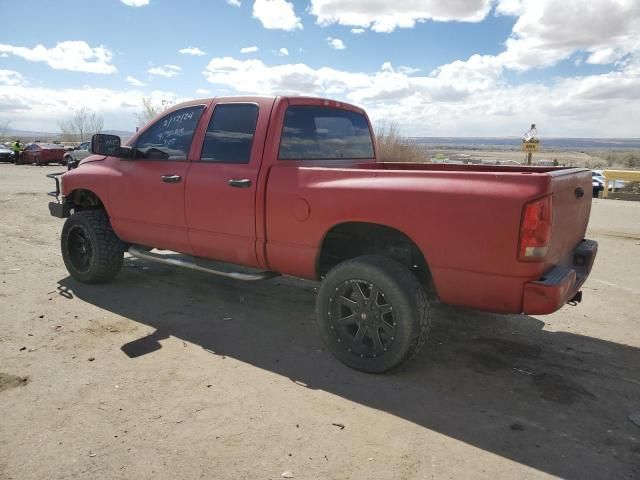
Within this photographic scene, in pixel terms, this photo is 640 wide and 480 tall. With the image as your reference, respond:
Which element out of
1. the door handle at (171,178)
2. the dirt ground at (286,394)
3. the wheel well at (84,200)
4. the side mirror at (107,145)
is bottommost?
the dirt ground at (286,394)

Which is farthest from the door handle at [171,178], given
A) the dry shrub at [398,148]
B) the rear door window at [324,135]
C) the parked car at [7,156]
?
the parked car at [7,156]

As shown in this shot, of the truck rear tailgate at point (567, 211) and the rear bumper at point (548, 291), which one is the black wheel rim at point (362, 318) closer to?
the rear bumper at point (548, 291)

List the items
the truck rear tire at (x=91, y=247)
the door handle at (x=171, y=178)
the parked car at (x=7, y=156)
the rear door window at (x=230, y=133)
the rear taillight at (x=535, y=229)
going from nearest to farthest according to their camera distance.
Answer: the rear taillight at (x=535, y=229) < the rear door window at (x=230, y=133) < the door handle at (x=171, y=178) < the truck rear tire at (x=91, y=247) < the parked car at (x=7, y=156)

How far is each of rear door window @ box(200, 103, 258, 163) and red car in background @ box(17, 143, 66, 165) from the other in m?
32.0

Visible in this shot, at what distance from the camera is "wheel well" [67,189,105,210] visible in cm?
566

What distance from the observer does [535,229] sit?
9.44 ft

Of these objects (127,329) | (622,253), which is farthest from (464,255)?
(622,253)

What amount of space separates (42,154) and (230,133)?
32275 mm

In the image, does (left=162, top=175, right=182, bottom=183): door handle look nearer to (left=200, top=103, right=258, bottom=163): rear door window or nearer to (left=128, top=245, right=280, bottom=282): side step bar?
(left=200, top=103, right=258, bottom=163): rear door window

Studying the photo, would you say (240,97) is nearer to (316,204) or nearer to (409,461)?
(316,204)

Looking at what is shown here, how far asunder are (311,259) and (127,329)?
72.1 inches

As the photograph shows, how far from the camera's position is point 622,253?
788cm

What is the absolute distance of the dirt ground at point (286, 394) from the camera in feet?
8.55

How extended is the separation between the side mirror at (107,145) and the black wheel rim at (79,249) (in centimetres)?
110
